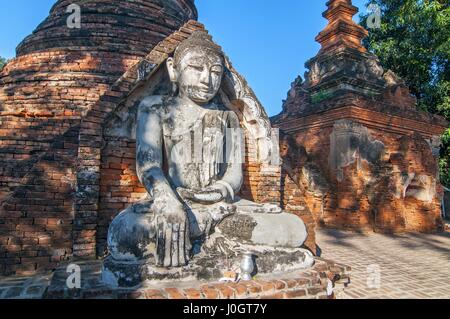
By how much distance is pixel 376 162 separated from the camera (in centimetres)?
920

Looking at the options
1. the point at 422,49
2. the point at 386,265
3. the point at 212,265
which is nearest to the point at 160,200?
the point at 212,265

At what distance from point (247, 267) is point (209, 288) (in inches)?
17.6

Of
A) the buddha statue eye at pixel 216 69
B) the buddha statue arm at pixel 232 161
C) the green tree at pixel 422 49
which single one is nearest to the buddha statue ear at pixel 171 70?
the buddha statue eye at pixel 216 69

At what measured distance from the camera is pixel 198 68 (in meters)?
3.54

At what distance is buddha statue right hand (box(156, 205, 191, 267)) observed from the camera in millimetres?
2814

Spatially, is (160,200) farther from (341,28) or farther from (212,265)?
(341,28)

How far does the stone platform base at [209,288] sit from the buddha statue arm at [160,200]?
26 cm

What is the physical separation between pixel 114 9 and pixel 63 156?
3.91m

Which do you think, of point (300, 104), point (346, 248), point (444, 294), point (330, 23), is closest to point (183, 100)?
point (444, 294)

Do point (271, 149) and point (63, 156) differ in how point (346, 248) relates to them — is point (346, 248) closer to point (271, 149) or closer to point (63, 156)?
point (271, 149)

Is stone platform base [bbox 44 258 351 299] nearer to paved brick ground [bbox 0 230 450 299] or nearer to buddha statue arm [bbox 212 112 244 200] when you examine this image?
paved brick ground [bbox 0 230 450 299]

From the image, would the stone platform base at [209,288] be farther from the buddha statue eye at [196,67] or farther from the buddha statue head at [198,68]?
the buddha statue eye at [196,67]

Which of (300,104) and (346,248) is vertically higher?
(300,104)

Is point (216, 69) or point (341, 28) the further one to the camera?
point (341, 28)
